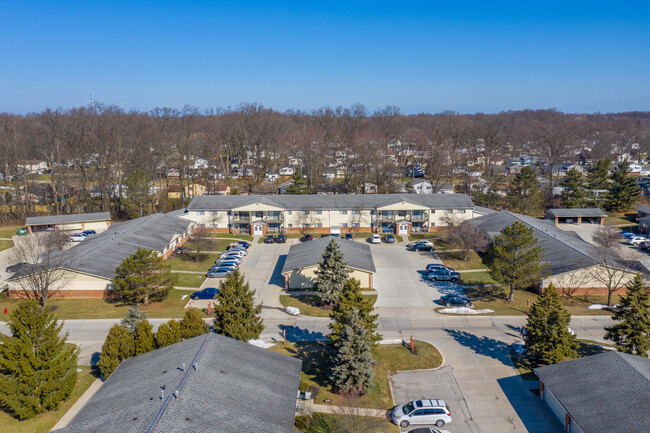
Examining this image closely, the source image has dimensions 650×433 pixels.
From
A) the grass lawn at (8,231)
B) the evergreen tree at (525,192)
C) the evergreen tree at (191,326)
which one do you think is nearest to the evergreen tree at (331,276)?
the evergreen tree at (191,326)

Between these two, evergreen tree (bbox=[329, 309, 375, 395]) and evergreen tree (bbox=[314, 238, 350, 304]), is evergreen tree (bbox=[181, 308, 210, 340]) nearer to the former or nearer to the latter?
evergreen tree (bbox=[329, 309, 375, 395])

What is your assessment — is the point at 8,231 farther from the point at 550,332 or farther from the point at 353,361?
the point at 550,332

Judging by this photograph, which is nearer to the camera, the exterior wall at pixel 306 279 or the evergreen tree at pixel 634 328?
the evergreen tree at pixel 634 328

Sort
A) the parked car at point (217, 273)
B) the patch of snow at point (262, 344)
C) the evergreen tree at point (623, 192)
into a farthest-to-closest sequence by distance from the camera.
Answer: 1. the evergreen tree at point (623, 192)
2. the parked car at point (217, 273)
3. the patch of snow at point (262, 344)

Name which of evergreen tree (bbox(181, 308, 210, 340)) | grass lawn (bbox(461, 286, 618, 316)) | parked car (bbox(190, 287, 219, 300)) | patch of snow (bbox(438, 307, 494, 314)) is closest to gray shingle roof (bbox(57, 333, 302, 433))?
evergreen tree (bbox(181, 308, 210, 340))

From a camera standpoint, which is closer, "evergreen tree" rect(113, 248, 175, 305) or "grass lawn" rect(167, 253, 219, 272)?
"evergreen tree" rect(113, 248, 175, 305)

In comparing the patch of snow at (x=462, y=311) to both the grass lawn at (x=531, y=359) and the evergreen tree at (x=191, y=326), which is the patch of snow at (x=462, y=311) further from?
the evergreen tree at (x=191, y=326)

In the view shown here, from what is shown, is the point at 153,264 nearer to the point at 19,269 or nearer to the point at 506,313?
the point at 19,269
